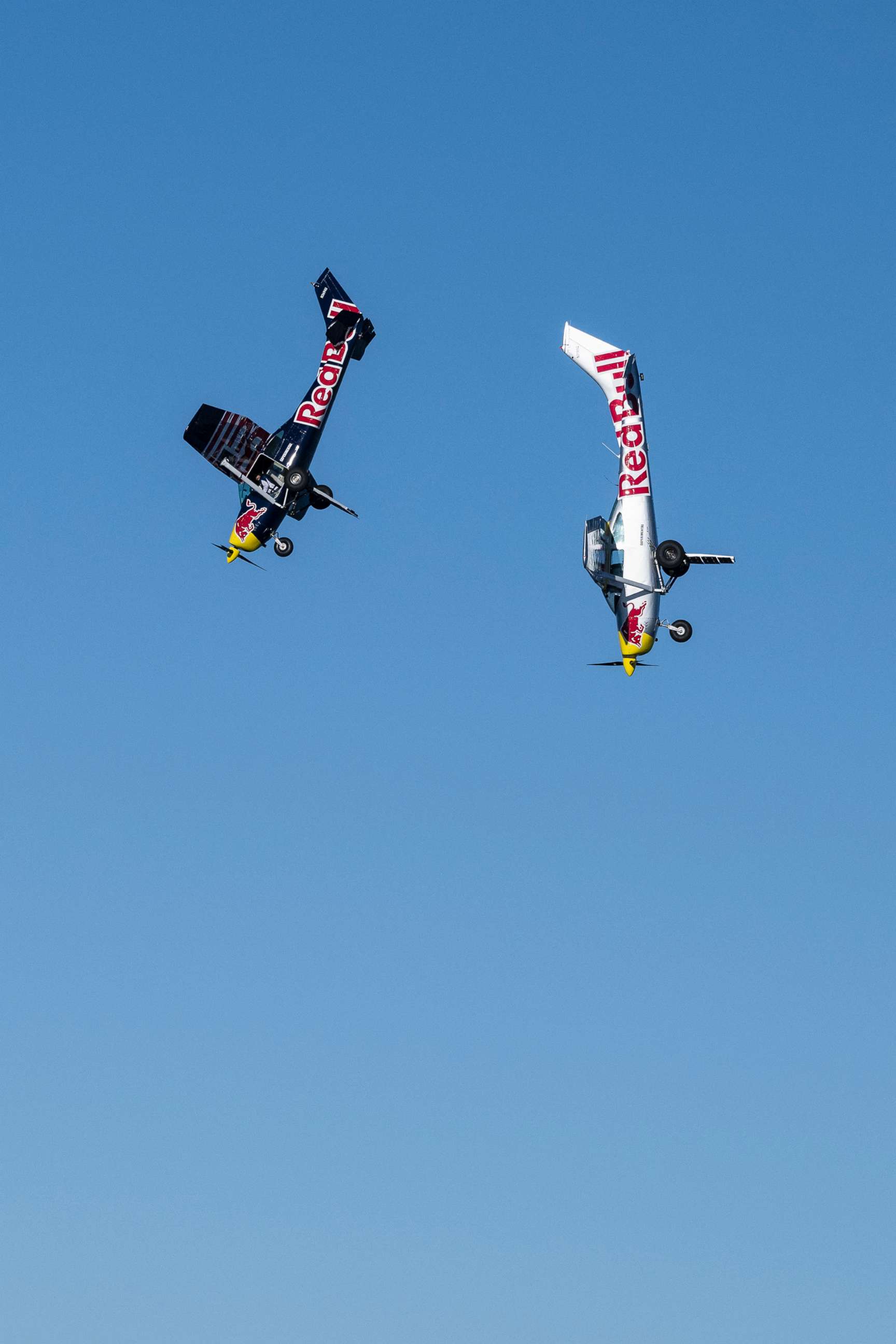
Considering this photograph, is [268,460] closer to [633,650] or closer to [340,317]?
[340,317]

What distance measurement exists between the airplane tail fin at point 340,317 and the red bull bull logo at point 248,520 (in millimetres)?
8592

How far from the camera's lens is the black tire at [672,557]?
99.0 metres

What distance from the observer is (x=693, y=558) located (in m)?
99.3

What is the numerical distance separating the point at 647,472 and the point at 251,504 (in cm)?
1996

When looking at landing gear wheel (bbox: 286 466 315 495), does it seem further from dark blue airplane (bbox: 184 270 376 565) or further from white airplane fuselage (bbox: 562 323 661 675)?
white airplane fuselage (bbox: 562 323 661 675)

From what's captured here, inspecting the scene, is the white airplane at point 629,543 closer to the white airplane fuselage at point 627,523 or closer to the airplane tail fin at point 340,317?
the white airplane fuselage at point 627,523

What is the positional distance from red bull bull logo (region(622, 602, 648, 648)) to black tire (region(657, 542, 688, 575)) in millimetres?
1834

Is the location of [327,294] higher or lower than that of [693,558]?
higher

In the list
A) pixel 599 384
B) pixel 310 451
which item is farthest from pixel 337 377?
pixel 599 384

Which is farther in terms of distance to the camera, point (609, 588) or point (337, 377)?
point (337, 377)

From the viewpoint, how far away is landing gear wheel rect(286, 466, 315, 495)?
358 ft

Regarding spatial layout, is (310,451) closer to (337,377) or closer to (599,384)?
(337,377)

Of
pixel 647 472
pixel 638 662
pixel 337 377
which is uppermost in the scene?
pixel 337 377

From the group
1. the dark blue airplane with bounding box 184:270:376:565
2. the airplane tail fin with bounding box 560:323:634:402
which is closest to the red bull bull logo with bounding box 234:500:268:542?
the dark blue airplane with bounding box 184:270:376:565
